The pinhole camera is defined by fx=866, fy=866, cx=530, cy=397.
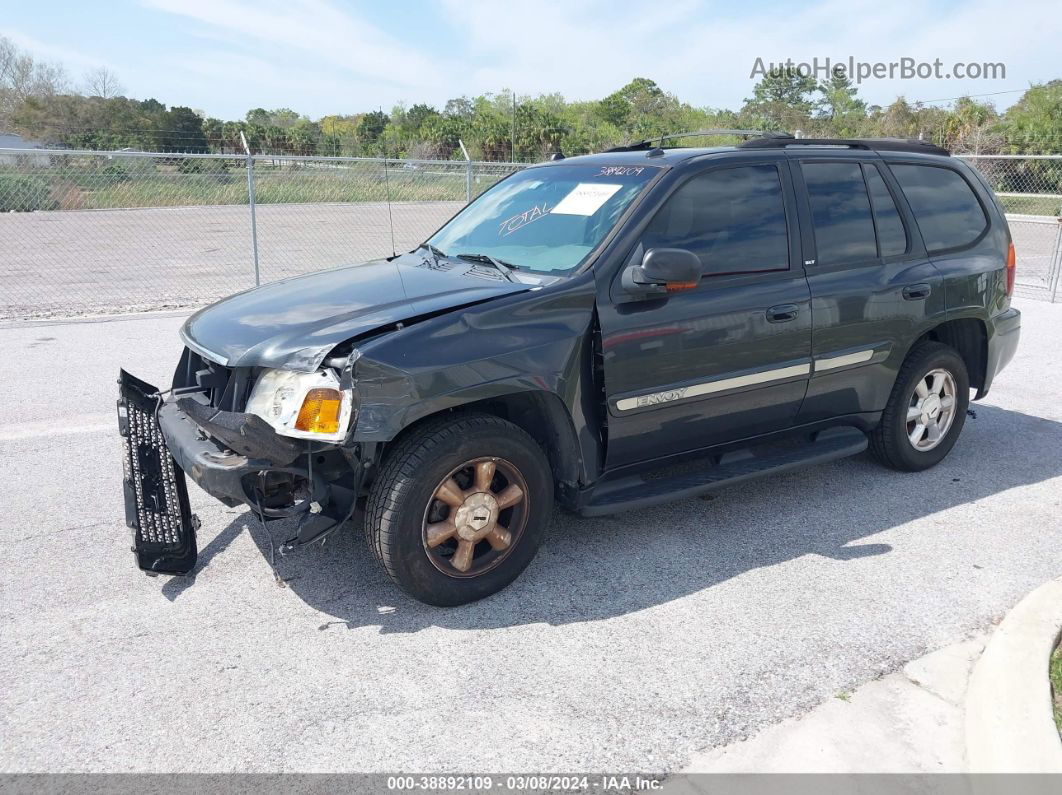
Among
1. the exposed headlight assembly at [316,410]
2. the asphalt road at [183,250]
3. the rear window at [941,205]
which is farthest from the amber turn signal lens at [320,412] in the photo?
the asphalt road at [183,250]

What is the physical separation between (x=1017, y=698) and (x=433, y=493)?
7.23 feet

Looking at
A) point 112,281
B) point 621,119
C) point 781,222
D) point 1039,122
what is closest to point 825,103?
point 621,119

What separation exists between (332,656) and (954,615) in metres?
2.56

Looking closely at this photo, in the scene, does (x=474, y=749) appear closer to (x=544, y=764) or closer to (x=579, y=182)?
(x=544, y=764)

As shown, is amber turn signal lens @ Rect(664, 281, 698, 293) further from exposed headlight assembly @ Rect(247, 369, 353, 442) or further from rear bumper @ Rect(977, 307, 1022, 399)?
rear bumper @ Rect(977, 307, 1022, 399)

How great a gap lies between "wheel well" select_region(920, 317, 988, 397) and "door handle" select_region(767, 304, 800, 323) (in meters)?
1.40

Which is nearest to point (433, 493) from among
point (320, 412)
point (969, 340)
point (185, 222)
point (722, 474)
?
point (320, 412)

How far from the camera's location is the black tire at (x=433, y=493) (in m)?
3.38

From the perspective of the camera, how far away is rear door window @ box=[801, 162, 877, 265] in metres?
4.53

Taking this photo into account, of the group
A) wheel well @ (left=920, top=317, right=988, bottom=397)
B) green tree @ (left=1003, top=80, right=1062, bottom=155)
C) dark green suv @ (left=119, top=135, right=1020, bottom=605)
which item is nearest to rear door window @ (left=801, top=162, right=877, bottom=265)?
dark green suv @ (left=119, top=135, right=1020, bottom=605)

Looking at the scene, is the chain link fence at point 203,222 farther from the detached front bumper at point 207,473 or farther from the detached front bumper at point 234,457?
the detached front bumper at point 234,457

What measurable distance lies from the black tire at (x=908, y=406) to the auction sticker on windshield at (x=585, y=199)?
6.96 feet

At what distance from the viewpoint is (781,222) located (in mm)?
4387

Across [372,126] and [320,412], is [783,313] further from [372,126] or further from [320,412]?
[372,126]
